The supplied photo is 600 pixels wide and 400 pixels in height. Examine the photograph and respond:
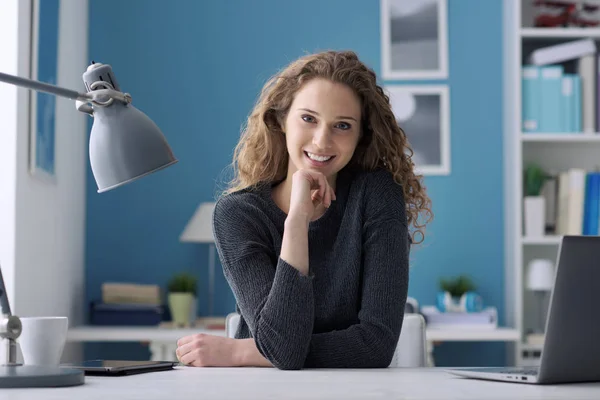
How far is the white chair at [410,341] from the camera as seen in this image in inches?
79.4

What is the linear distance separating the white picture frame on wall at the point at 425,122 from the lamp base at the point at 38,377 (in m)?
2.80

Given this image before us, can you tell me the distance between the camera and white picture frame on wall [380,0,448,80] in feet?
12.7

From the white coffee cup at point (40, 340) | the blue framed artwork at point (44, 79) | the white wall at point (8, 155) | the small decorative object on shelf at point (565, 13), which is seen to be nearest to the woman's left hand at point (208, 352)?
the white coffee cup at point (40, 340)

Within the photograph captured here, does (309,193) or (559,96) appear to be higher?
(559,96)

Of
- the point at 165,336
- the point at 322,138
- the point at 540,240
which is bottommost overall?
the point at 165,336

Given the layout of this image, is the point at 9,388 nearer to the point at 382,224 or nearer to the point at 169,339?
the point at 382,224

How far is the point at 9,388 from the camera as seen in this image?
3.77ft

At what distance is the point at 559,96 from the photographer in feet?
11.8

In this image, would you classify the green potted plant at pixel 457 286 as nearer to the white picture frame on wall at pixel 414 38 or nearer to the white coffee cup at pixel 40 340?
the white picture frame on wall at pixel 414 38

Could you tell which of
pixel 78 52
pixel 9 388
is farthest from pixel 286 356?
pixel 78 52

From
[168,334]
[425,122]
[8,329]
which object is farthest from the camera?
[425,122]

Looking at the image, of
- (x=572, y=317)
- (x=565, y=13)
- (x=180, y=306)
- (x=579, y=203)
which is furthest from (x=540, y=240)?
(x=572, y=317)

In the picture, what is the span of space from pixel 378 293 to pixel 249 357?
1.01 feet

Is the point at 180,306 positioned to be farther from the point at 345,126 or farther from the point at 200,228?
the point at 345,126
